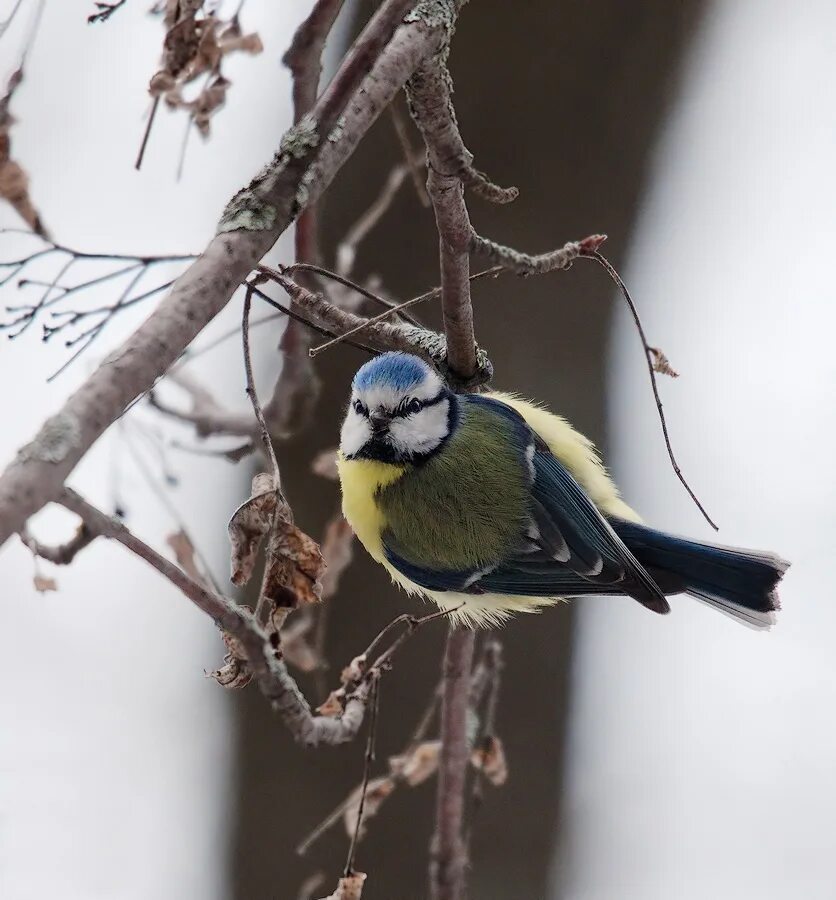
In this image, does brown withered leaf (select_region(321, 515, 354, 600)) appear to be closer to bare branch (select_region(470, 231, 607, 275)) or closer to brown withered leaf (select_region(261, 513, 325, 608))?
brown withered leaf (select_region(261, 513, 325, 608))

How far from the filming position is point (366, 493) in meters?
1.89

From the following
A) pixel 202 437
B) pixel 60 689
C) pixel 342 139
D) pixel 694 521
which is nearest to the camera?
pixel 342 139

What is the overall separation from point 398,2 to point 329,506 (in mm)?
1412

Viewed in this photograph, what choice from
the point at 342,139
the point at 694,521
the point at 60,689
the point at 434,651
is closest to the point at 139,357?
the point at 342,139

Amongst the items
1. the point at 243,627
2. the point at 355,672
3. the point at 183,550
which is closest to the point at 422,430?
the point at 355,672

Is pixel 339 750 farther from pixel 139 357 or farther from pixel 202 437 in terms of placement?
pixel 139 357

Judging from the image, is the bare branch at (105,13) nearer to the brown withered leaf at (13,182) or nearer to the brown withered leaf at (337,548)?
the brown withered leaf at (13,182)

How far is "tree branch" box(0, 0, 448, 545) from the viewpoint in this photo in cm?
65

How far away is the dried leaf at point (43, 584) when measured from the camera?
106 cm

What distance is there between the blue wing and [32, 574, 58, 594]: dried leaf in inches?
32.6

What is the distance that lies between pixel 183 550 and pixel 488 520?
752 mm

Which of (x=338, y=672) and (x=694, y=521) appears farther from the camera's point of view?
(x=694, y=521)

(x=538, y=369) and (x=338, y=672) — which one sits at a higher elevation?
(x=538, y=369)

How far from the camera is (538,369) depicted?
2.21 metres
